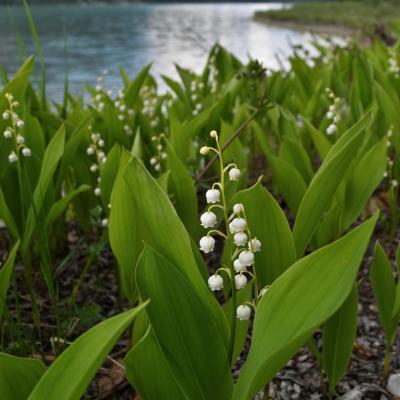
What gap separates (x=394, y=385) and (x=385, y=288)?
0.33 metres

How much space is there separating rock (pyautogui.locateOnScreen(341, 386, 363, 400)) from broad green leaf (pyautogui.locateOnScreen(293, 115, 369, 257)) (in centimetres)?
48

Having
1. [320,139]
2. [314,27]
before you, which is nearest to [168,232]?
[320,139]

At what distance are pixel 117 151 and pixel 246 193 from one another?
0.85 meters

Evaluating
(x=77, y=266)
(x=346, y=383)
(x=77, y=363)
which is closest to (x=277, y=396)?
(x=346, y=383)

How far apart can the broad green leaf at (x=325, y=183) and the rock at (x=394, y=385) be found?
21.2 inches

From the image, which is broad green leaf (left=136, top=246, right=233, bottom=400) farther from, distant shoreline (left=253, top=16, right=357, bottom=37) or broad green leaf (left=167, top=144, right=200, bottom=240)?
distant shoreline (left=253, top=16, right=357, bottom=37)

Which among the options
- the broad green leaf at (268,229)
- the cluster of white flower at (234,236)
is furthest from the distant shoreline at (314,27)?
the cluster of white flower at (234,236)

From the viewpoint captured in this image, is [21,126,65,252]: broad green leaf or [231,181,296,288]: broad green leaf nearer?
[231,181,296,288]: broad green leaf

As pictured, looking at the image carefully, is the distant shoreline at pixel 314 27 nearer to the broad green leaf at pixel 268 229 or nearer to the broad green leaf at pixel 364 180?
the broad green leaf at pixel 364 180

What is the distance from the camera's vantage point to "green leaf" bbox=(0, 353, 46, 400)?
1.09m

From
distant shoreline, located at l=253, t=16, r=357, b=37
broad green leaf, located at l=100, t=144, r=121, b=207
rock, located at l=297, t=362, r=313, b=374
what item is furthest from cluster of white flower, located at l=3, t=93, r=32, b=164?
distant shoreline, located at l=253, t=16, r=357, b=37

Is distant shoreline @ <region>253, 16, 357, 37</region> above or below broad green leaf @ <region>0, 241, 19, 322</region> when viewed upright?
below

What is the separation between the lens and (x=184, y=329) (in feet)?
3.76

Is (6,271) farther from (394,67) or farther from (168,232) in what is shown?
(394,67)
